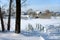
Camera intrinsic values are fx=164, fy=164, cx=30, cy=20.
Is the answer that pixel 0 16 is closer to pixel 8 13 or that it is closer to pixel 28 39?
pixel 8 13

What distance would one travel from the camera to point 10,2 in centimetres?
1555

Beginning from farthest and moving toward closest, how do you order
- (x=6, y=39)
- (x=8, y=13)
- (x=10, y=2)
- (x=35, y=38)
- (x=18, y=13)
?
1. (x=8, y=13)
2. (x=10, y=2)
3. (x=18, y=13)
4. (x=35, y=38)
5. (x=6, y=39)

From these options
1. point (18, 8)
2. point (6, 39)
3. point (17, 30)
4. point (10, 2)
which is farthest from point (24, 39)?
point (10, 2)

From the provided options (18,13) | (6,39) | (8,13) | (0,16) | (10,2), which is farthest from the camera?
(8,13)

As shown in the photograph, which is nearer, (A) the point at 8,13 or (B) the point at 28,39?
(B) the point at 28,39

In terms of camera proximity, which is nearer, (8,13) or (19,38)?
(19,38)

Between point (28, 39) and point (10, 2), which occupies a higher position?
point (10, 2)

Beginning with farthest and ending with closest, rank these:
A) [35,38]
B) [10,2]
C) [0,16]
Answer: [10,2] < [0,16] < [35,38]

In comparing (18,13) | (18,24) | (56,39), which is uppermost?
(18,13)

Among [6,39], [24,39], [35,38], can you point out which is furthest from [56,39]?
[6,39]

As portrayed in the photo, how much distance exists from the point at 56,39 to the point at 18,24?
2.49m

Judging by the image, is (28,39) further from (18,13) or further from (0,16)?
(0,16)

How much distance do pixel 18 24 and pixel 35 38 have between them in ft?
5.50

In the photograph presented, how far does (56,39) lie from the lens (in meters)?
9.97
